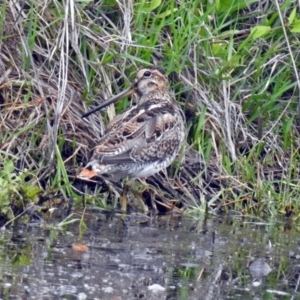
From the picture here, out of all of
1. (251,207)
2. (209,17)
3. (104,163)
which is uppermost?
(209,17)

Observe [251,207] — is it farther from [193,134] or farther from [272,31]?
[272,31]

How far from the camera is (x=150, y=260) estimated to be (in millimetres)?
5066

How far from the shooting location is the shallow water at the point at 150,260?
14.5ft

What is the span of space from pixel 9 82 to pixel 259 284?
2.61 metres

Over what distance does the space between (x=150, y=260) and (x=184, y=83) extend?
94.2 inches

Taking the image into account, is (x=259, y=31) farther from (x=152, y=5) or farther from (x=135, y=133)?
(x=135, y=133)

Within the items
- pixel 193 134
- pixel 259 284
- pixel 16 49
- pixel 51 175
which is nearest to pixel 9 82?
pixel 16 49

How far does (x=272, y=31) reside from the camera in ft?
24.6

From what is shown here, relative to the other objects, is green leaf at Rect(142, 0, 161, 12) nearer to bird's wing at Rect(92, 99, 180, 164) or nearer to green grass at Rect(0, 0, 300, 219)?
green grass at Rect(0, 0, 300, 219)

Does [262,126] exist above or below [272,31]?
below

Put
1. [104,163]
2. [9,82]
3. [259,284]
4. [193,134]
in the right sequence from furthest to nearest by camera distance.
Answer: [193,134]
[9,82]
[104,163]
[259,284]

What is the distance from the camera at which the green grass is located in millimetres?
6609

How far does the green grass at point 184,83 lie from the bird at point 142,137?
16cm

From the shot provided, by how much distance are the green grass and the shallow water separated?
53 cm
